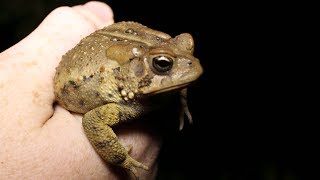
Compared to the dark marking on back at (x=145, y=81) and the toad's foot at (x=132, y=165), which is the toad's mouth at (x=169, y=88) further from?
the toad's foot at (x=132, y=165)

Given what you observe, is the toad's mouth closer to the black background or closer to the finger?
the finger

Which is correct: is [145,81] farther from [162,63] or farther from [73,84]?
[73,84]

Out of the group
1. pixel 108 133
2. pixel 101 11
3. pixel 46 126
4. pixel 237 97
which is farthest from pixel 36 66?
pixel 237 97

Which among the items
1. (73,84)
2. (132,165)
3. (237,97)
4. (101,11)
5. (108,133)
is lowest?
(237,97)

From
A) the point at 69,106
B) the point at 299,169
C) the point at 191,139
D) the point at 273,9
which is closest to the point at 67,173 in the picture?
the point at 69,106

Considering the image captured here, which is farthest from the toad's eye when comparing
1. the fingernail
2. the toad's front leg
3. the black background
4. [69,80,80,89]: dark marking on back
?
the black background
